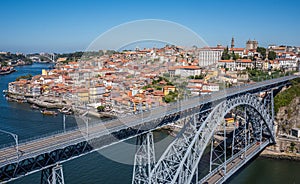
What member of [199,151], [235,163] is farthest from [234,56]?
[199,151]

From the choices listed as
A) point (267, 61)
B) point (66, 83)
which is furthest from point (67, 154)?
point (267, 61)

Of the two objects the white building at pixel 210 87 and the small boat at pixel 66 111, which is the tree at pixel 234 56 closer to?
the white building at pixel 210 87

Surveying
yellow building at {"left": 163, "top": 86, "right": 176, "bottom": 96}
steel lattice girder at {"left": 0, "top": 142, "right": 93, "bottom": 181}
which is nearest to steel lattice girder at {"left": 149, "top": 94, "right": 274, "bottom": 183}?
steel lattice girder at {"left": 0, "top": 142, "right": 93, "bottom": 181}

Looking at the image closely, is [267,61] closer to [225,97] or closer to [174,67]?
[174,67]

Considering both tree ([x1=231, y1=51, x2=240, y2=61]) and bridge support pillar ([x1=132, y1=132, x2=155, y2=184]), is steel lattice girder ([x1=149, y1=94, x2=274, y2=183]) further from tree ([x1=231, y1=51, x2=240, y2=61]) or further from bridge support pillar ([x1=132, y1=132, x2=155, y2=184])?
tree ([x1=231, y1=51, x2=240, y2=61])

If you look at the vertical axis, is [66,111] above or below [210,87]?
below

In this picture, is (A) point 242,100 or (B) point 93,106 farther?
(B) point 93,106

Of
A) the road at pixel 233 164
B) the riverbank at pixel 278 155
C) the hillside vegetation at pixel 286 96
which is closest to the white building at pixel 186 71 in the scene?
the hillside vegetation at pixel 286 96

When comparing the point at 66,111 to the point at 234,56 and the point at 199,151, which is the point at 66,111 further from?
the point at 234,56
